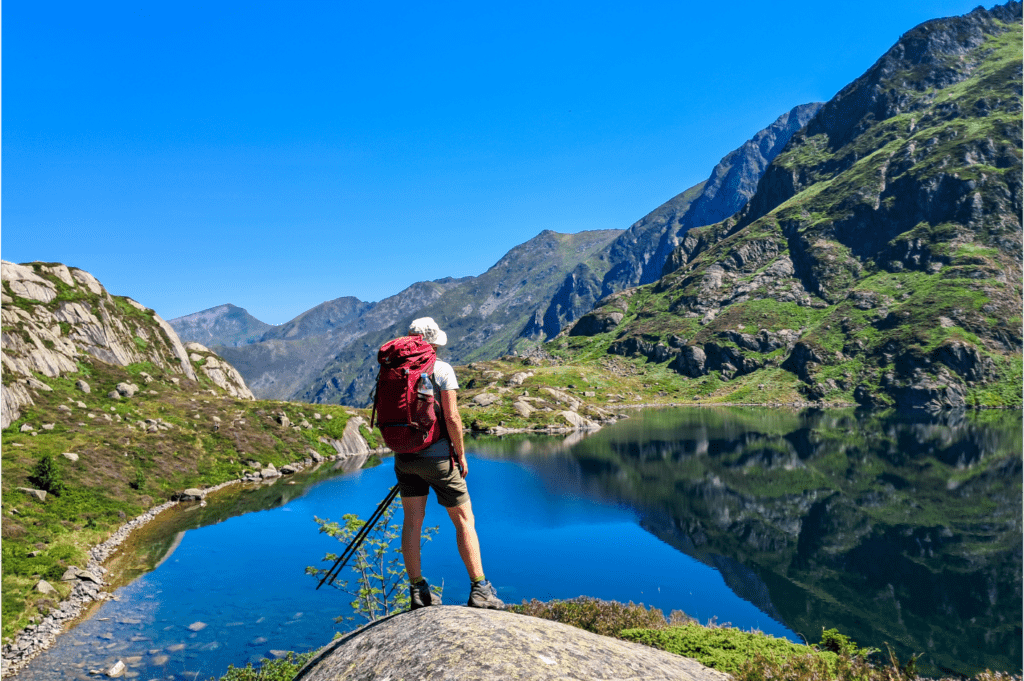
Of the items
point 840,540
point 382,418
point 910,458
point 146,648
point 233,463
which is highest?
point 382,418

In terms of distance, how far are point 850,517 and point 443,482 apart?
198ft

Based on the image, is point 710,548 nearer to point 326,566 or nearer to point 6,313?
point 326,566

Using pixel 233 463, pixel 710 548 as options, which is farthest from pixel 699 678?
pixel 233 463

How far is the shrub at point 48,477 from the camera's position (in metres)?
40.9

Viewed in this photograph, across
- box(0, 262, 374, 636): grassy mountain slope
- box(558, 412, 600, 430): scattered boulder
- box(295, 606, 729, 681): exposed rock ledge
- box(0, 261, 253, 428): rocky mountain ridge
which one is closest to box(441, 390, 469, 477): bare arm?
box(295, 606, 729, 681): exposed rock ledge

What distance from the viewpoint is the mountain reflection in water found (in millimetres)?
32969

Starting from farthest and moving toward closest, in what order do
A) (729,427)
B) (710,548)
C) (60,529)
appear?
(729,427) < (710,548) < (60,529)

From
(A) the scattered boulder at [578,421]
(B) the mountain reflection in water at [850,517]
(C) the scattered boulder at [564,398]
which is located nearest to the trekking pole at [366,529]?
(B) the mountain reflection in water at [850,517]

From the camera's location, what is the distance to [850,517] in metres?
53.7

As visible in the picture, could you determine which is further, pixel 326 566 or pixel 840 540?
pixel 840 540

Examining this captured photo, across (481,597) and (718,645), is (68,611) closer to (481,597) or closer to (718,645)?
(481,597)

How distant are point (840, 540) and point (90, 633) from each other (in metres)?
56.5

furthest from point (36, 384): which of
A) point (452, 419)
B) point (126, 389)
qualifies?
point (452, 419)

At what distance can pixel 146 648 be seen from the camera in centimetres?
2589
